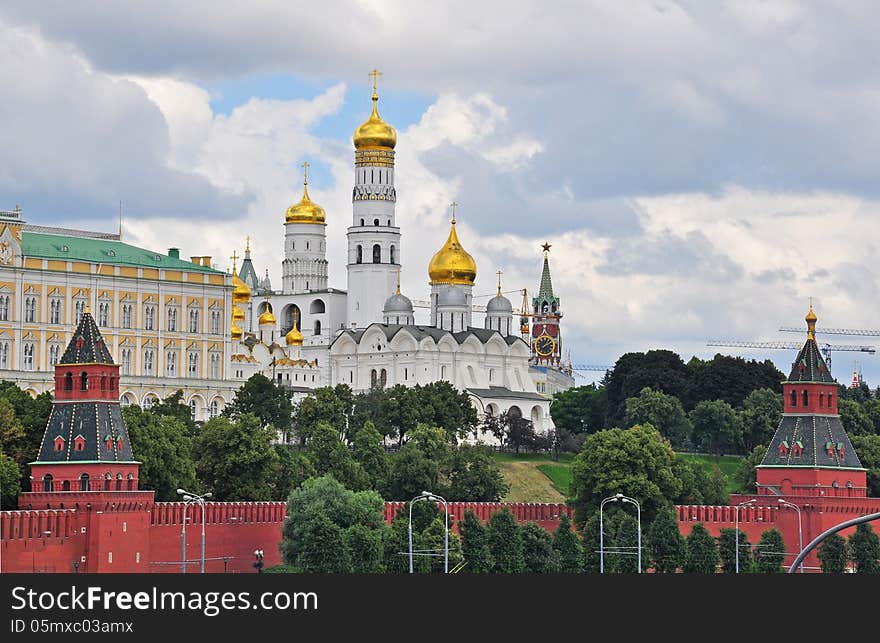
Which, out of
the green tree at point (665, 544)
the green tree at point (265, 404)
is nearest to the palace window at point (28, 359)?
the green tree at point (265, 404)

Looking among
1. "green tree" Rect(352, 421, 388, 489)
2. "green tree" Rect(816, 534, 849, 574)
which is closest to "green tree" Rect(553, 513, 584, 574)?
"green tree" Rect(816, 534, 849, 574)

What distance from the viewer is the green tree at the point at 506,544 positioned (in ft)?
460

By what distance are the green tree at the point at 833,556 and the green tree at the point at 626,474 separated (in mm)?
10457

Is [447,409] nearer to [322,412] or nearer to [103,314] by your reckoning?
[322,412]

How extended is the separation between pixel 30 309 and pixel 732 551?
63126 millimetres

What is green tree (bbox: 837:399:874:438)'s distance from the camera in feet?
614

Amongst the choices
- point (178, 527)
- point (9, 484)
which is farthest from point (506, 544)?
point (9, 484)

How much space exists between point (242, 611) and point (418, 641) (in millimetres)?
5787

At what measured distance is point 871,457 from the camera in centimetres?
16888

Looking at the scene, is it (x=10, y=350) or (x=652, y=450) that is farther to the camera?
(x=10, y=350)

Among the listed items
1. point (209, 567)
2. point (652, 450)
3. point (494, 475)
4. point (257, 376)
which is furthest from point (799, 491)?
point (257, 376)

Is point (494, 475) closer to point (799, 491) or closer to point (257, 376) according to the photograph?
point (799, 491)

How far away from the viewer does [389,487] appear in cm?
16062

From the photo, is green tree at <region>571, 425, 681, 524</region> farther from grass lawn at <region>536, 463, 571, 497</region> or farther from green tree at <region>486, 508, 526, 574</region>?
grass lawn at <region>536, 463, 571, 497</region>
